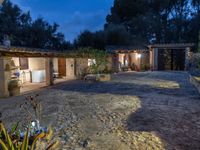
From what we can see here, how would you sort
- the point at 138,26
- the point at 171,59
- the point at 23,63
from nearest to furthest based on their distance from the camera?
the point at 23,63 < the point at 171,59 < the point at 138,26

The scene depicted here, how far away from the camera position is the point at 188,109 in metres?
6.48

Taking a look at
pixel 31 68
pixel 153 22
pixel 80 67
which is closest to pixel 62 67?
pixel 80 67

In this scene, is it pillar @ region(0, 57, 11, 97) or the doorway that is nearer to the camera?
pillar @ region(0, 57, 11, 97)

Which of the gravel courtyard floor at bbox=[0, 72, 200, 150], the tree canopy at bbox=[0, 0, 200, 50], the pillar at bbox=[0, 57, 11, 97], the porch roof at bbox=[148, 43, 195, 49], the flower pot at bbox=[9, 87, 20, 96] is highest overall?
the tree canopy at bbox=[0, 0, 200, 50]

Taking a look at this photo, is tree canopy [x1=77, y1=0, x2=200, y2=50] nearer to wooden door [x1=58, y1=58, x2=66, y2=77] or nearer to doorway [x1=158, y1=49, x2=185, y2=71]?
doorway [x1=158, y1=49, x2=185, y2=71]

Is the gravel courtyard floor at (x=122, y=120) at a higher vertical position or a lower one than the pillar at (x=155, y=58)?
lower

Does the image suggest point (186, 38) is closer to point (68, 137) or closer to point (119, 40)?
point (119, 40)

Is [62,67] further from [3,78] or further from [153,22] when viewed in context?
[153,22]

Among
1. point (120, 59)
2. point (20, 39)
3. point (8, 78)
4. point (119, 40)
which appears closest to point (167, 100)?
point (8, 78)

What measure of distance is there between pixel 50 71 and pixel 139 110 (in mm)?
7788

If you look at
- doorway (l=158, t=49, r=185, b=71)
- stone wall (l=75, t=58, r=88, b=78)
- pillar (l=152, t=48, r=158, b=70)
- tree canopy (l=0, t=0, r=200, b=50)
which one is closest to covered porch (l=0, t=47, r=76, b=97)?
stone wall (l=75, t=58, r=88, b=78)

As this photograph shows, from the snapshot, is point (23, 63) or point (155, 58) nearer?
point (23, 63)

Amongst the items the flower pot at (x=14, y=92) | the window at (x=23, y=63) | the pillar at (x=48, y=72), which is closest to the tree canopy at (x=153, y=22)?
the window at (x=23, y=63)

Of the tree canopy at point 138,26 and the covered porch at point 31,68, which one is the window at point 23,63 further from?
the tree canopy at point 138,26
